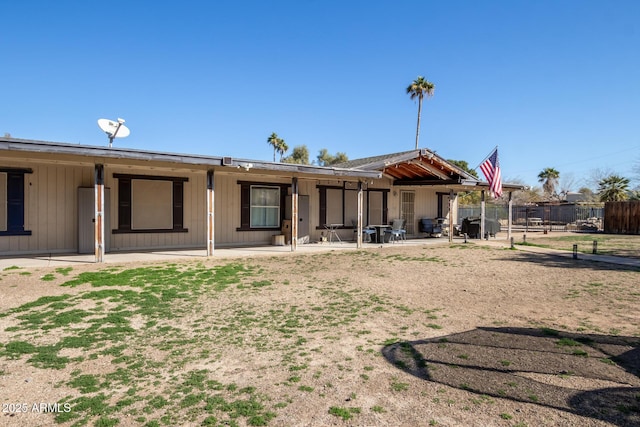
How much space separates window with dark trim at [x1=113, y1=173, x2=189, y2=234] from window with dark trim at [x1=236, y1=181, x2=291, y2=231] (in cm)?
200

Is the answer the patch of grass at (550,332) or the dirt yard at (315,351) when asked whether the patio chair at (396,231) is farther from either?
the patch of grass at (550,332)

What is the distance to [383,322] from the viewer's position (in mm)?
5297

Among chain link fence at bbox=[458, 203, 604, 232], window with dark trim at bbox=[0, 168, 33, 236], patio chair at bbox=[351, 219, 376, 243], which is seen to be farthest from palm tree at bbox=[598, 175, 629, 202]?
window with dark trim at bbox=[0, 168, 33, 236]

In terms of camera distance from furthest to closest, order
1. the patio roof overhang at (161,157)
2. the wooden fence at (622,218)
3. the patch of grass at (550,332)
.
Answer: the wooden fence at (622,218) < the patio roof overhang at (161,157) < the patch of grass at (550,332)

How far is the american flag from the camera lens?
48.2 feet

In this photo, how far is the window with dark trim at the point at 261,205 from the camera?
13.9 m

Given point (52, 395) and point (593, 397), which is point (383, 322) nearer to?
point (593, 397)

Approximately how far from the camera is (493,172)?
1478 centimetres

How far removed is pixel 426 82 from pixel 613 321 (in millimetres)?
34926

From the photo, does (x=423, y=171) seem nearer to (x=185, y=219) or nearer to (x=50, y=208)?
(x=185, y=219)

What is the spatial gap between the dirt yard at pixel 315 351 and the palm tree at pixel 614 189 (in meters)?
33.6

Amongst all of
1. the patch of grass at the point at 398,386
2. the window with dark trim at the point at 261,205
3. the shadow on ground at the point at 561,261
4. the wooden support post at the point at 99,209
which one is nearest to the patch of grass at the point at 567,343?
the patch of grass at the point at 398,386

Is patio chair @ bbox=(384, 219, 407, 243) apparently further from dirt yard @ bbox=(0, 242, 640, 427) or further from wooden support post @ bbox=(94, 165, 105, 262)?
wooden support post @ bbox=(94, 165, 105, 262)

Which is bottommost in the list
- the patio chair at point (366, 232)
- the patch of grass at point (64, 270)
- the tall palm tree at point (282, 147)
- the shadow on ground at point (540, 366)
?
the shadow on ground at point (540, 366)
